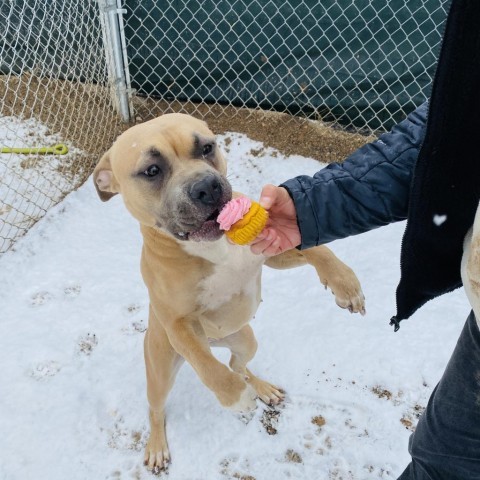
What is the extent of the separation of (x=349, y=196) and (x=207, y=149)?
0.73 m

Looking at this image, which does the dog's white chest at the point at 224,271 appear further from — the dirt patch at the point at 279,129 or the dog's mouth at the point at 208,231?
the dirt patch at the point at 279,129

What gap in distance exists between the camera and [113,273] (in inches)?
160

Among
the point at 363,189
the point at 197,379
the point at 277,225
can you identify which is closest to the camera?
the point at 363,189

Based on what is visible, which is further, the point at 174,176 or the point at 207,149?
the point at 207,149

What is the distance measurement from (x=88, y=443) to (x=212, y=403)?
0.73 meters

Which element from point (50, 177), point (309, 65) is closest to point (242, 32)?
Result: point (309, 65)

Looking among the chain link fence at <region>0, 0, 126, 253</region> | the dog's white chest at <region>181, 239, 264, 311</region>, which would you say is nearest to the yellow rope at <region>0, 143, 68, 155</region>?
the chain link fence at <region>0, 0, 126, 253</region>

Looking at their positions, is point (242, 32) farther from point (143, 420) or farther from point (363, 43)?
point (143, 420)

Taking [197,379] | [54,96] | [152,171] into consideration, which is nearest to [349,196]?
[152,171]

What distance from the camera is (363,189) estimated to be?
200 centimetres

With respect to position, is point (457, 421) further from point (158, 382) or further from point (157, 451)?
point (157, 451)

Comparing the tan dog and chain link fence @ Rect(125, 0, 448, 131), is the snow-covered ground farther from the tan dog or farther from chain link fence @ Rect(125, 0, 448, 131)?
the tan dog

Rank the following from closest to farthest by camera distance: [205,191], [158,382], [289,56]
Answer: [205,191]
[158,382]
[289,56]

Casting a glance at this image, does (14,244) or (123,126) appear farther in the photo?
(123,126)
